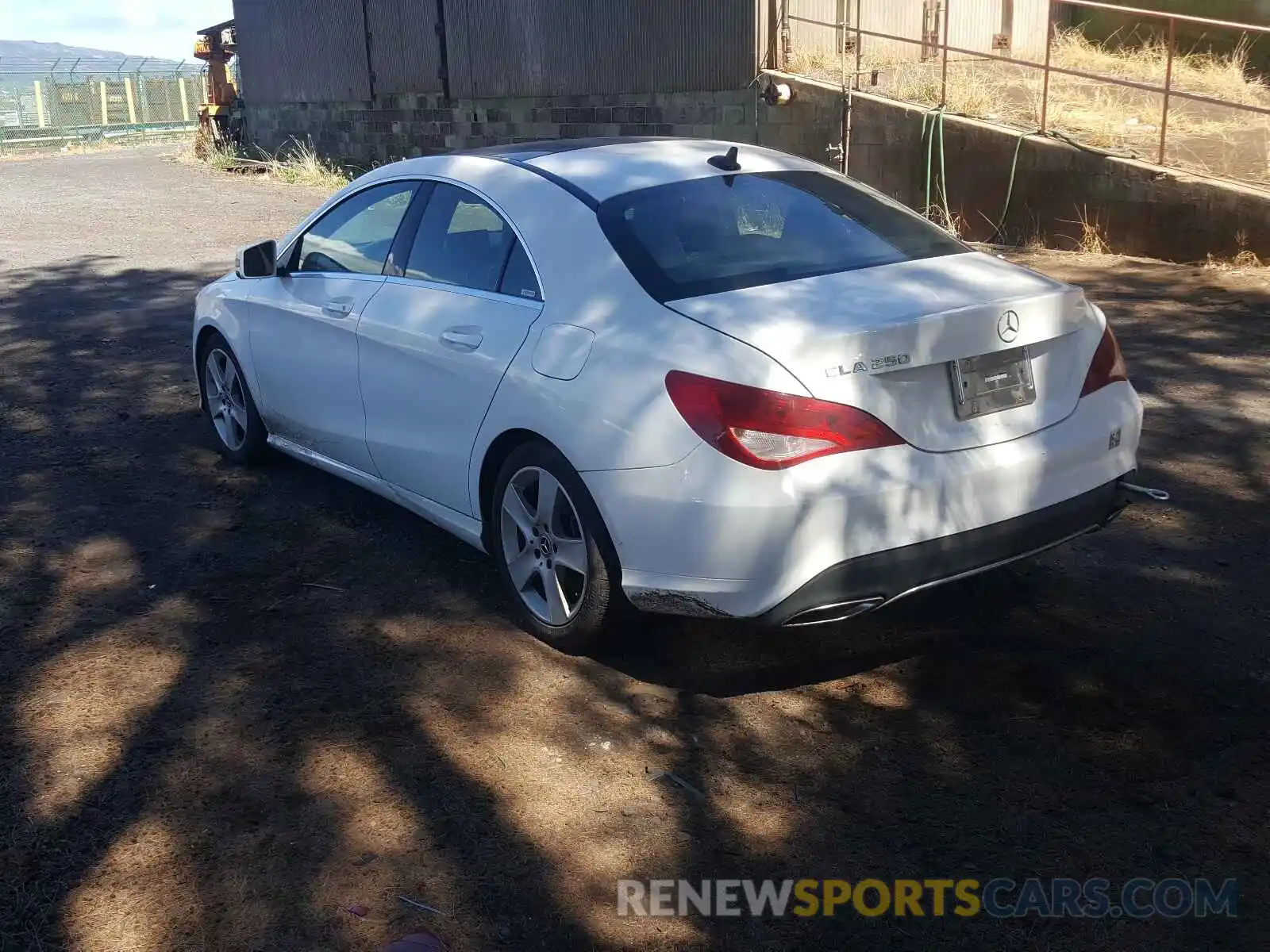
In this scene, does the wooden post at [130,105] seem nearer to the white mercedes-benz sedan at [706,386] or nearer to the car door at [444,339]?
the white mercedes-benz sedan at [706,386]

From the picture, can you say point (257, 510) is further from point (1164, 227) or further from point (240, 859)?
point (1164, 227)

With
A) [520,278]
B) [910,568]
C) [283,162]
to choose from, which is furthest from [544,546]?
[283,162]

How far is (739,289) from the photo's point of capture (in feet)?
13.6

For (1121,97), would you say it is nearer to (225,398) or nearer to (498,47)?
(498,47)

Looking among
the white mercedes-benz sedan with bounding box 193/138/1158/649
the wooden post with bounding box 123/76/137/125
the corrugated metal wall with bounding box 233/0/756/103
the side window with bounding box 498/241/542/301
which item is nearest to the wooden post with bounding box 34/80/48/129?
the wooden post with bounding box 123/76/137/125

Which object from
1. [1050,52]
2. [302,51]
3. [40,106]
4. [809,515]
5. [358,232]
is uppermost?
[302,51]

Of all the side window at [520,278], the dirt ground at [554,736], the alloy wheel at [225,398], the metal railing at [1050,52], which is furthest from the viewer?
the metal railing at [1050,52]

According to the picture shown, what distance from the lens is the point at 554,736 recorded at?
3975 millimetres

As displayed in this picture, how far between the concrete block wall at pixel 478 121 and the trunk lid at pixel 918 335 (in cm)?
1220

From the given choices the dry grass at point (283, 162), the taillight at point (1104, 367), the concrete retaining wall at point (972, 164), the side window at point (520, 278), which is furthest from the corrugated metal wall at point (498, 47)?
the taillight at point (1104, 367)

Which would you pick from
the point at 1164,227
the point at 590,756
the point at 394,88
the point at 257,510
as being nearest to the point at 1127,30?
the point at 1164,227

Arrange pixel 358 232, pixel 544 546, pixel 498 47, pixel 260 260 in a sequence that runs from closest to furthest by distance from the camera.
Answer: pixel 544 546 < pixel 358 232 < pixel 260 260 < pixel 498 47

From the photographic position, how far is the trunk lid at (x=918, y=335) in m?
3.73

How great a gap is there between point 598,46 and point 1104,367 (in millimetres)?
14818
